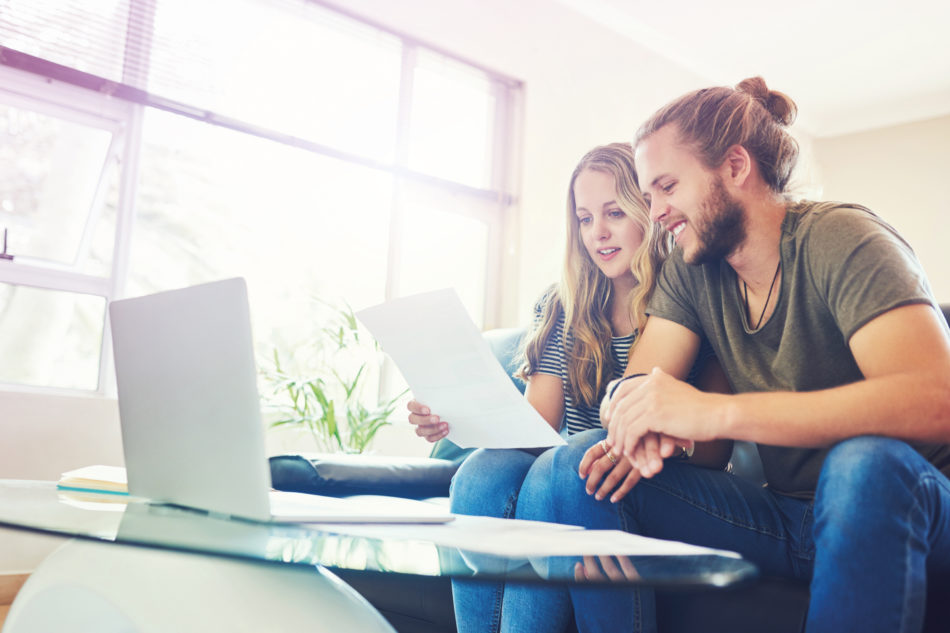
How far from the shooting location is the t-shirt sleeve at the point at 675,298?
1.32 metres

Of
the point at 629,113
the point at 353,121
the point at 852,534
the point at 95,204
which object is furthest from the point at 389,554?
the point at 629,113

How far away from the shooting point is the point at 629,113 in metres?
4.61

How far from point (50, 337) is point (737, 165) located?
7.89 feet

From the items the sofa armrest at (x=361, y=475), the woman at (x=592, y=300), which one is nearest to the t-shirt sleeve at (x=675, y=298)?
the woman at (x=592, y=300)

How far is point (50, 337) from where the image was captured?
268 cm

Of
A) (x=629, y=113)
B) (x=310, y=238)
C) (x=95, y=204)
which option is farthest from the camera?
(x=629, y=113)

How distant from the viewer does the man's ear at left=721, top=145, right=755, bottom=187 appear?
131 cm

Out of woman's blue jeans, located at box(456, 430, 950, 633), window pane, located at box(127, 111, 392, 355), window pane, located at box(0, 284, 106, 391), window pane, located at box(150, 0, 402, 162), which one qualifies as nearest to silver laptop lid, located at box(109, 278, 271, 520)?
woman's blue jeans, located at box(456, 430, 950, 633)

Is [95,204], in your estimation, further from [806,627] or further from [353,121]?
[806,627]

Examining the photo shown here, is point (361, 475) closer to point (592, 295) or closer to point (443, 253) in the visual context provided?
point (592, 295)

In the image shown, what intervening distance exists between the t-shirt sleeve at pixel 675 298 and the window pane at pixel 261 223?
2.16m

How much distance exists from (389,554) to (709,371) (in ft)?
3.26

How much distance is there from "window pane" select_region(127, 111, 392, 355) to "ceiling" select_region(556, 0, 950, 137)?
1.81 m

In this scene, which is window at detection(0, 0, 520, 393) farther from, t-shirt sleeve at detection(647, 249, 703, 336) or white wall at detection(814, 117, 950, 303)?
white wall at detection(814, 117, 950, 303)
